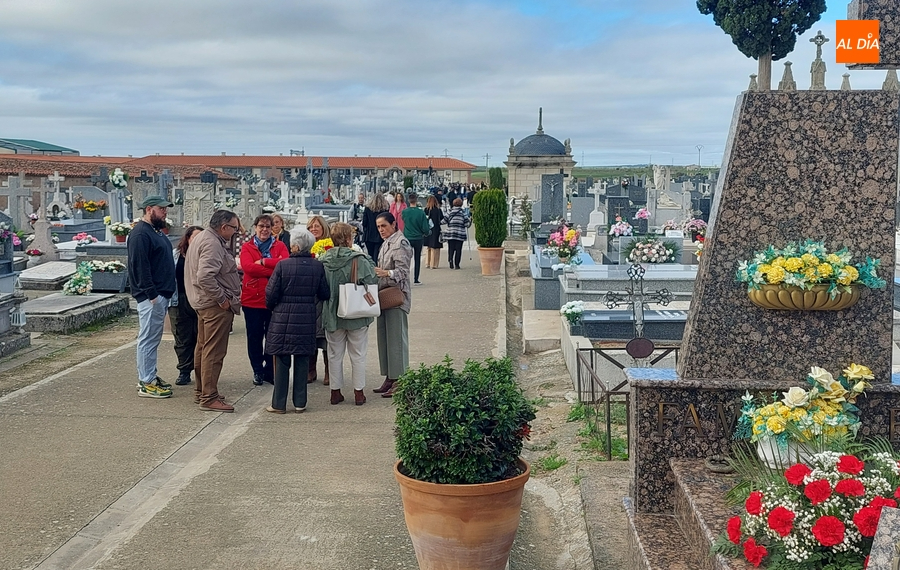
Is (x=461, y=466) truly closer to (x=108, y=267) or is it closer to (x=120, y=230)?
(x=108, y=267)

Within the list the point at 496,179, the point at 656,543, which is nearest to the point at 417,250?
the point at 656,543

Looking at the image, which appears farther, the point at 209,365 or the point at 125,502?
the point at 209,365

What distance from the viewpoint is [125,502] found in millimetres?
5715

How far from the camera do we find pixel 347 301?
7.96 meters

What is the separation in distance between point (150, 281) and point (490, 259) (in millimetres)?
11511

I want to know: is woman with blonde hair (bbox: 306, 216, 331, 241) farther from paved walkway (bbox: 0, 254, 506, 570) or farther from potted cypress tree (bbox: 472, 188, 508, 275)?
potted cypress tree (bbox: 472, 188, 508, 275)

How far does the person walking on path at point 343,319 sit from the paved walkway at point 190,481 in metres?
0.25

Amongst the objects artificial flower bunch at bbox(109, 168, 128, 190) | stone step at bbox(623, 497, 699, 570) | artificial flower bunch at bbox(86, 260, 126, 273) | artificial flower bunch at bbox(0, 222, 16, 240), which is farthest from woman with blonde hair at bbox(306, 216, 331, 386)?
artificial flower bunch at bbox(109, 168, 128, 190)

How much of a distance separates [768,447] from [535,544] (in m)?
1.55

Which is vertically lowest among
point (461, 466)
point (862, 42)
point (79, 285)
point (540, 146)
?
point (79, 285)

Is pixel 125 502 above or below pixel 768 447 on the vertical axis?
below

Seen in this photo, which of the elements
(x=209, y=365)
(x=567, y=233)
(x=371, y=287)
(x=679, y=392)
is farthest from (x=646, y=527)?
(x=567, y=233)

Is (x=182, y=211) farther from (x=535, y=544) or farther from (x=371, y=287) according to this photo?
(x=535, y=544)

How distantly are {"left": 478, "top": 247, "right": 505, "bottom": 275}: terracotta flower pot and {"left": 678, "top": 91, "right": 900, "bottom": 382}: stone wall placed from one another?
14492 millimetres
